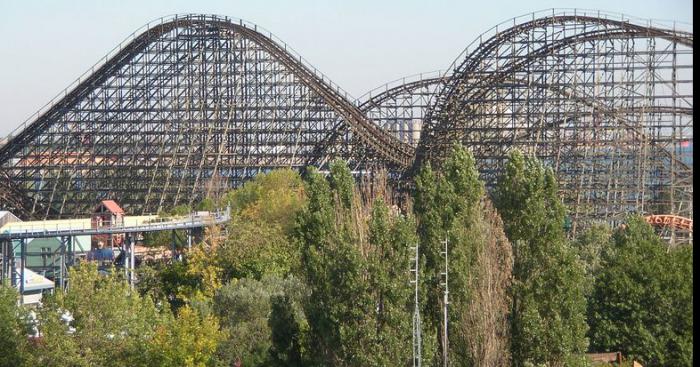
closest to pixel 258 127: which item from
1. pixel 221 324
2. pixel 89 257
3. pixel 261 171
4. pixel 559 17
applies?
pixel 261 171

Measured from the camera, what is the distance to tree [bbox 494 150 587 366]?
2133cm

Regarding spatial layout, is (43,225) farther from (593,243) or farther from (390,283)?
(390,283)

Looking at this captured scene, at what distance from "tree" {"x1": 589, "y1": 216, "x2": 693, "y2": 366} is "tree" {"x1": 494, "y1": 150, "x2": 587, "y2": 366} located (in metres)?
2.88

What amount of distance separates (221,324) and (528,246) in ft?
23.5

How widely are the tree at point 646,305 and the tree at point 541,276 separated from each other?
2.88 meters

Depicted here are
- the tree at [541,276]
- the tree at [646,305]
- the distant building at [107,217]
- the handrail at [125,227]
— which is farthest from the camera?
the distant building at [107,217]

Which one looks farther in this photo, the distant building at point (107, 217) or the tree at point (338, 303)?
the distant building at point (107, 217)

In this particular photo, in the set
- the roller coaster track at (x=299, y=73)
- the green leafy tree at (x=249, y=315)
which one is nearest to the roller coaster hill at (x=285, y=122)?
the roller coaster track at (x=299, y=73)

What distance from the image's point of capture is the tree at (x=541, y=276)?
21.3 m

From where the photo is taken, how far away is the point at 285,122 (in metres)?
46.1

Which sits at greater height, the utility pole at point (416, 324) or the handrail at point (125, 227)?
the handrail at point (125, 227)

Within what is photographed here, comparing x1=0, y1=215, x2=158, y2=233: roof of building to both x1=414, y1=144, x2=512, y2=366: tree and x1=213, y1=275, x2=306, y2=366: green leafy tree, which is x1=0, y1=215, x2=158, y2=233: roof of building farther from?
x1=414, y1=144, x2=512, y2=366: tree

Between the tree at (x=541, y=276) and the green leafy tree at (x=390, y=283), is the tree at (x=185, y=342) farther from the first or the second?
the tree at (x=541, y=276)

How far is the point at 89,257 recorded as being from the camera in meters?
40.2
